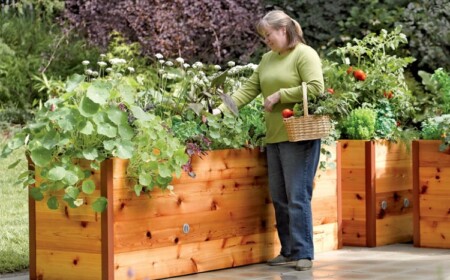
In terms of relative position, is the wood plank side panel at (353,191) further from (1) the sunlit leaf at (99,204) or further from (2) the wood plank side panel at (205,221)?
(1) the sunlit leaf at (99,204)

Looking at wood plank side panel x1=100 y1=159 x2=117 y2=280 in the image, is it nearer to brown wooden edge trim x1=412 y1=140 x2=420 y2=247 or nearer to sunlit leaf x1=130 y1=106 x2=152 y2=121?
sunlit leaf x1=130 y1=106 x2=152 y2=121

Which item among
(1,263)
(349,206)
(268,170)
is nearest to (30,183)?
(1,263)

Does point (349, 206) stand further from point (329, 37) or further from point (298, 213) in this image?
point (329, 37)

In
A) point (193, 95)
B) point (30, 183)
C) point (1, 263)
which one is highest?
point (193, 95)

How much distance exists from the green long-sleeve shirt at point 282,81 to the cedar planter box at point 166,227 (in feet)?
1.02

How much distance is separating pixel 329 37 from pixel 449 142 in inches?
232

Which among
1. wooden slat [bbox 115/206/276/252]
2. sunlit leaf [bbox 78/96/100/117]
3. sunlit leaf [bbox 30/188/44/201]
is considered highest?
sunlit leaf [bbox 78/96/100/117]

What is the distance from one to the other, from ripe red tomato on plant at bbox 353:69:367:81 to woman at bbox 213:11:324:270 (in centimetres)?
121

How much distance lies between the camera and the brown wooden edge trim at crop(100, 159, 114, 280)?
6.21m

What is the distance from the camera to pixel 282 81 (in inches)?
274

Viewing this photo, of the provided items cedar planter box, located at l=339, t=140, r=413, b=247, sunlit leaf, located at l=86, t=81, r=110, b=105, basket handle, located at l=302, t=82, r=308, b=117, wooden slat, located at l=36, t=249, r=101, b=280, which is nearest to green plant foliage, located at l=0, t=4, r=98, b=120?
cedar planter box, located at l=339, t=140, r=413, b=247

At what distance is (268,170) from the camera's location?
7133 mm

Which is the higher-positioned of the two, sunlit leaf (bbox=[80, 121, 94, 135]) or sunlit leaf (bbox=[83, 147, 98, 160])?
sunlit leaf (bbox=[80, 121, 94, 135])

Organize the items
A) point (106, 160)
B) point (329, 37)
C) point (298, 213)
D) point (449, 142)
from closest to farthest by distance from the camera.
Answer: point (106, 160) → point (298, 213) → point (449, 142) → point (329, 37)
